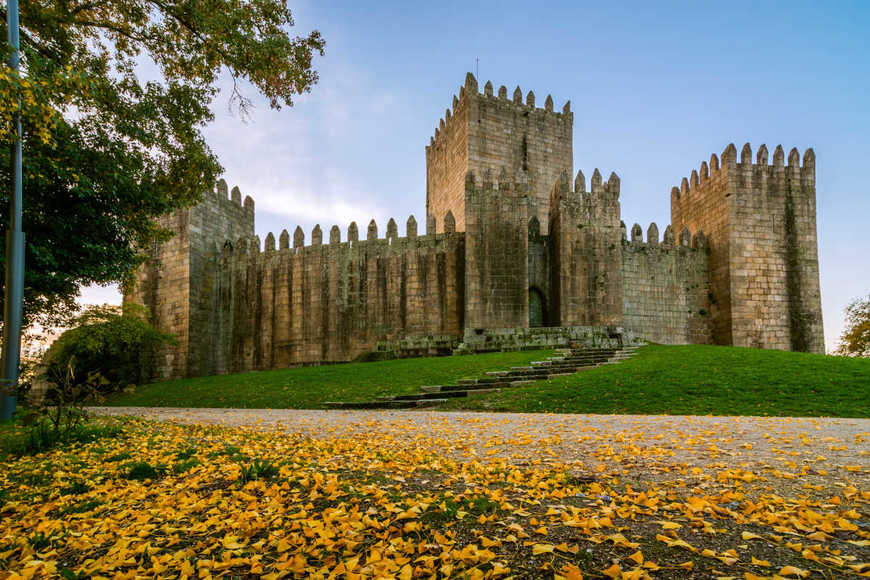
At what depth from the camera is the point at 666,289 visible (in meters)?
24.3

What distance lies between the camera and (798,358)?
1505 cm

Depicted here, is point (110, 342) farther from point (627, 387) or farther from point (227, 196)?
point (627, 387)

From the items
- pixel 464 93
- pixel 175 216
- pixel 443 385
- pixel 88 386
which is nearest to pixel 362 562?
pixel 88 386

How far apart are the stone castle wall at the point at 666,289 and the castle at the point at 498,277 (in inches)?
2.7

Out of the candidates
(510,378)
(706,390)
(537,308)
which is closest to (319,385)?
(510,378)

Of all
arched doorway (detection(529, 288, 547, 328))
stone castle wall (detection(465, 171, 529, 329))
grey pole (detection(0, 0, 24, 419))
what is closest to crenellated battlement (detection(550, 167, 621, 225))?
stone castle wall (detection(465, 171, 529, 329))

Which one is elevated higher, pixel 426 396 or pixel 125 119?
pixel 125 119

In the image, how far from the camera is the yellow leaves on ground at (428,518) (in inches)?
109

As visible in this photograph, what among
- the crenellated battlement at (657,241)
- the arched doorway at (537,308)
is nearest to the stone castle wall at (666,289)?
the crenellated battlement at (657,241)

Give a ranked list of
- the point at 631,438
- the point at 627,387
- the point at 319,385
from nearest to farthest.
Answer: the point at 631,438, the point at 627,387, the point at 319,385

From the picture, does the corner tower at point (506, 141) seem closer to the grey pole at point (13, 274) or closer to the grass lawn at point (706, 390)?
the grass lawn at point (706, 390)

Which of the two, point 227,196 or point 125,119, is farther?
point 227,196

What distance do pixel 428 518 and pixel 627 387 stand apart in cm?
991

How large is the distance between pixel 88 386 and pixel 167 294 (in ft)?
67.3
